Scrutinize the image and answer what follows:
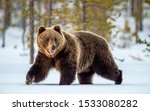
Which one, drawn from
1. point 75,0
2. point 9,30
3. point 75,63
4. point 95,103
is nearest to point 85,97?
point 95,103

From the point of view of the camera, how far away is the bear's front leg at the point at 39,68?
27.4 ft

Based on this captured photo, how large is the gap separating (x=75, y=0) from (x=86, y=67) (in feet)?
28.3

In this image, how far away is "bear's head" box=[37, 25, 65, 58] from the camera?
320 inches

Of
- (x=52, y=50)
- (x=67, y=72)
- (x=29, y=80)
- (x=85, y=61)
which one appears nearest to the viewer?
(x=52, y=50)

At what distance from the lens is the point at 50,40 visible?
8.12 metres

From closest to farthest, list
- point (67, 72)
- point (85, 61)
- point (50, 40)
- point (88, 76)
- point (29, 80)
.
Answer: point (50, 40) → point (67, 72) → point (29, 80) → point (85, 61) → point (88, 76)

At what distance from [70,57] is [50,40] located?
41cm

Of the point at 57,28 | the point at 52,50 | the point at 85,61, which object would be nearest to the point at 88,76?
the point at 85,61

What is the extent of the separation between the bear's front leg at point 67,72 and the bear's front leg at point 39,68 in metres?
0.21

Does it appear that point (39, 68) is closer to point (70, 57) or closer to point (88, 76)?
point (70, 57)

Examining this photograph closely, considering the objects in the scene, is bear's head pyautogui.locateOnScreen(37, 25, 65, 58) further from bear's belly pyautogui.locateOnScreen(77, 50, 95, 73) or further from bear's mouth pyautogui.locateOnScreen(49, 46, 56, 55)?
bear's belly pyautogui.locateOnScreen(77, 50, 95, 73)

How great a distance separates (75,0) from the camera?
57.3 feet

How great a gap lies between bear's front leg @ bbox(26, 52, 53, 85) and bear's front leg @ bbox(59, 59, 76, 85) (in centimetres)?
21

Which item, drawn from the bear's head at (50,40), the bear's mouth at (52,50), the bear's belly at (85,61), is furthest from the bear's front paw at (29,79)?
the bear's belly at (85,61)
